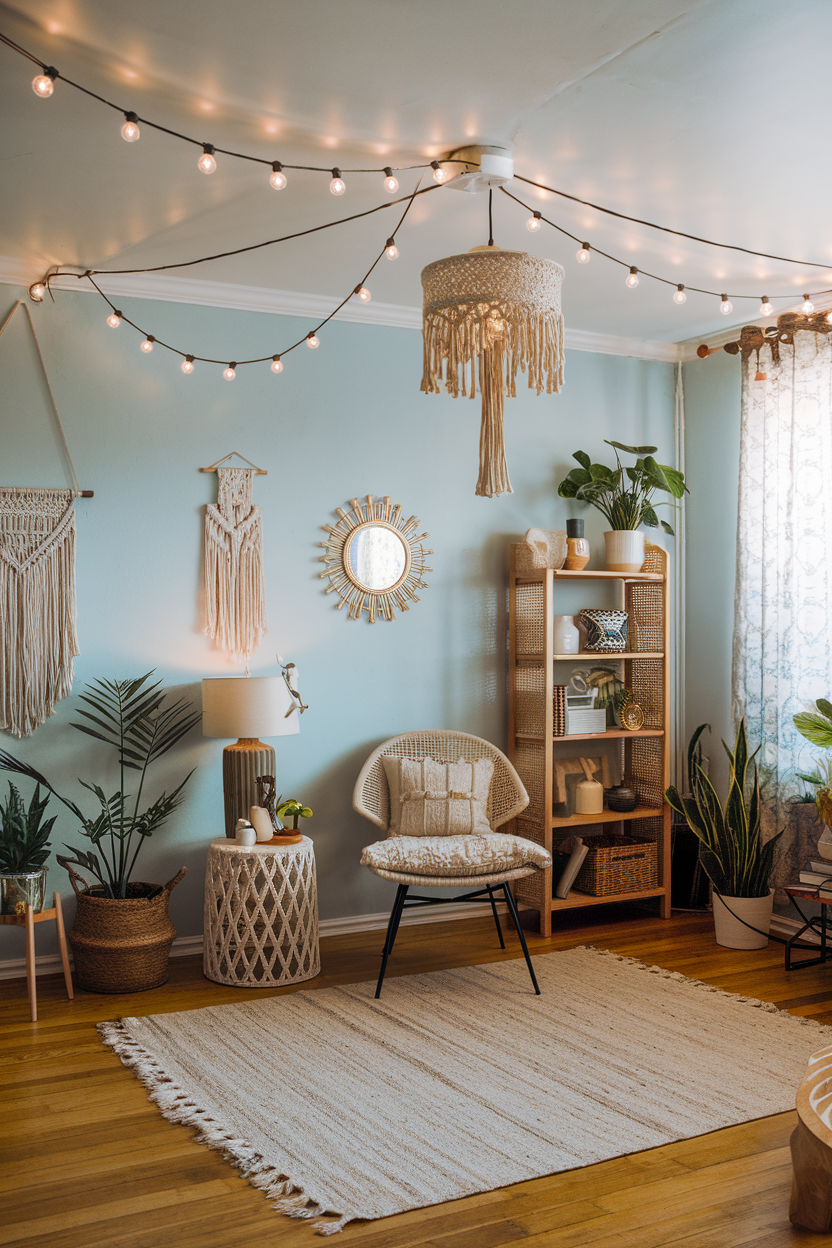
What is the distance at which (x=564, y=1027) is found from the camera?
333cm

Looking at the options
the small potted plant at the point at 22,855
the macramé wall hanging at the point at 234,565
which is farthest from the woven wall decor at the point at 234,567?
the small potted plant at the point at 22,855

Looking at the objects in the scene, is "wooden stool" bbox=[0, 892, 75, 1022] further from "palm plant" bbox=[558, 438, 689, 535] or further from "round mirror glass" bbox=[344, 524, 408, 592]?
"palm plant" bbox=[558, 438, 689, 535]

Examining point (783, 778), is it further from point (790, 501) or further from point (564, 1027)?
point (564, 1027)

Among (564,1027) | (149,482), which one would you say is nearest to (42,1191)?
(564,1027)

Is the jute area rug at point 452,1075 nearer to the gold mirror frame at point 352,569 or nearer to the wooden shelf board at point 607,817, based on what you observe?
the wooden shelf board at point 607,817

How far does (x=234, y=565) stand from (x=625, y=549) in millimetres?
1813

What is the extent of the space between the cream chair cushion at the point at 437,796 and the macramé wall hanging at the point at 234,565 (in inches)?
31.3

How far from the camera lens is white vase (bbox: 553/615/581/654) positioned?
4.70 metres

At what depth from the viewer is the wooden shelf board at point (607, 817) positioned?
15.0 ft

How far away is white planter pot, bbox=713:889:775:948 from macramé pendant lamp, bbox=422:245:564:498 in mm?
2330

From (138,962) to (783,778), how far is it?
271 cm

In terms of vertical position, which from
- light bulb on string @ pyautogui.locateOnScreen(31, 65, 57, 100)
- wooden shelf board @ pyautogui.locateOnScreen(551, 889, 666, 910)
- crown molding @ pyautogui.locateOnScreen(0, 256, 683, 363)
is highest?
crown molding @ pyautogui.locateOnScreen(0, 256, 683, 363)

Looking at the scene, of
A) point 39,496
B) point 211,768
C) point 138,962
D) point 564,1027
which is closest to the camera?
point 564,1027

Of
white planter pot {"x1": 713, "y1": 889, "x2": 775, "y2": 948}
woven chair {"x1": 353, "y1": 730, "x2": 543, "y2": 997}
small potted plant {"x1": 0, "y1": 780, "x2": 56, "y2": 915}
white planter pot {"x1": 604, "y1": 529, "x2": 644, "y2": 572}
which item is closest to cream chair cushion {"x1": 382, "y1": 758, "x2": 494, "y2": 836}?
woven chair {"x1": 353, "y1": 730, "x2": 543, "y2": 997}
